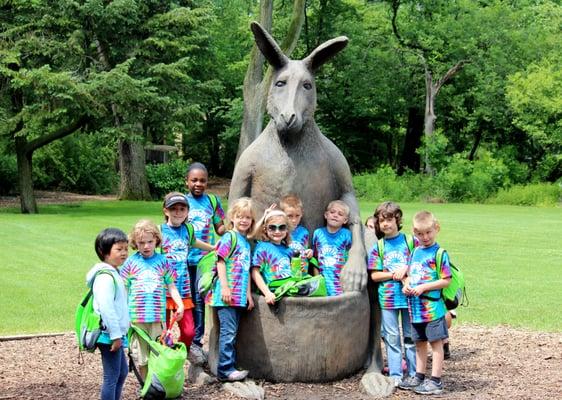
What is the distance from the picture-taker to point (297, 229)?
586 centimetres

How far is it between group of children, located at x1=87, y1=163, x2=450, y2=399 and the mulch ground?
0.32 m

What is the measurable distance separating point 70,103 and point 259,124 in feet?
16.9

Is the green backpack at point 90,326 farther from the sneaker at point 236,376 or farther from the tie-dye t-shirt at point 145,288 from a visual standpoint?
the sneaker at point 236,376

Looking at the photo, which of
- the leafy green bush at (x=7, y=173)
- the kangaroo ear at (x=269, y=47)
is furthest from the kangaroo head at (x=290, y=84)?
the leafy green bush at (x=7, y=173)

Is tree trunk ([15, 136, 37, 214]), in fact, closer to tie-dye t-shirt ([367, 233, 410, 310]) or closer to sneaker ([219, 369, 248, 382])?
sneaker ([219, 369, 248, 382])

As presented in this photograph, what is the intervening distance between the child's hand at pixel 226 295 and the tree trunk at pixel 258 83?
1591 cm

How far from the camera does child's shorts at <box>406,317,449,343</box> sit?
215 inches

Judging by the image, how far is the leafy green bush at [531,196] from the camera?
29.5 meters

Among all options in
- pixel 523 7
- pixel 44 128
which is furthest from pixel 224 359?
pixel 523 7

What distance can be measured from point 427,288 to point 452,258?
9.12 m

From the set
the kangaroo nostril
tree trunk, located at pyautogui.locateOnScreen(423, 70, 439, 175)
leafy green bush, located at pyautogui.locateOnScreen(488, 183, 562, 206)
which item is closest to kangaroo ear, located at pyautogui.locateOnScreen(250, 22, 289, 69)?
the kangaroo nostril

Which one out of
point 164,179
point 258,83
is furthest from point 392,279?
point 164,179

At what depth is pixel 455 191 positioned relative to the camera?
103 ft

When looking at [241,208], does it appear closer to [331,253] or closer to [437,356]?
[331,253]
